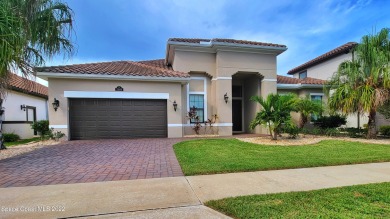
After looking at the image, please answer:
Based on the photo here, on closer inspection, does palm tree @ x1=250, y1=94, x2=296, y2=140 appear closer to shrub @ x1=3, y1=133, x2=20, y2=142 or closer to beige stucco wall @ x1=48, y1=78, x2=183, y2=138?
beige stucco wall @ x1=48, y1=78, x2=183, y2=138

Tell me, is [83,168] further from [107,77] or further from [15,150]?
[107,77]

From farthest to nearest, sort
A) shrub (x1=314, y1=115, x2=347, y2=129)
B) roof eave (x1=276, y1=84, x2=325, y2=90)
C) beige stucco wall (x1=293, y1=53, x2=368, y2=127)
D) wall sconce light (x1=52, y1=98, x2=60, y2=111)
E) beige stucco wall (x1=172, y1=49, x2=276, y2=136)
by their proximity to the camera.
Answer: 1. beige stucco wall (x1=293, y1=53, x2=368, y2=127)
2. roof eave (x1=276, y1=84, x2=325, y2=90)
3. shrub (x1=314, y1=115, x2=347, y2=129)
4. beige stucco wall (x1=172, y1=49, x2=276, y2=136)
5. wall sconce light (x1=52, y1=98, x2=60, y2=111)

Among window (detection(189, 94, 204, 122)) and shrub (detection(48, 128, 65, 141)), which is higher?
window (detection(189, 94, 204, 122))

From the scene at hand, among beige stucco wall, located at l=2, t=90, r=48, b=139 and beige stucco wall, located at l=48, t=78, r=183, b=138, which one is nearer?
beige stucco wall, located at l=48, t=78, r=183, b=138

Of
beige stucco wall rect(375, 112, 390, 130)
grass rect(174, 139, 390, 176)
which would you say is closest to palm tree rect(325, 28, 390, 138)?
grass rect(174, 139, 390, 176)

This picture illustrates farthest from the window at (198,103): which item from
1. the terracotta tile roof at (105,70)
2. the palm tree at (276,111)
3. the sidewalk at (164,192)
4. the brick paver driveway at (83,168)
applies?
the sidewalk at (164,192)

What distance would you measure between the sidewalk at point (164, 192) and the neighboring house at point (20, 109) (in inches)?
478

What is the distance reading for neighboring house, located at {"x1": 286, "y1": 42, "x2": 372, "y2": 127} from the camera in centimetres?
1681

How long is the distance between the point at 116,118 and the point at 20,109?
28.9 ft

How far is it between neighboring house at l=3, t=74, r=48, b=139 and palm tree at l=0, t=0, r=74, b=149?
5330mm

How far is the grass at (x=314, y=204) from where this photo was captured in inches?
121

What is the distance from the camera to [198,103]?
14.5m

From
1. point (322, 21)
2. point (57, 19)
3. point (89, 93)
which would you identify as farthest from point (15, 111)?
point (322, 21)

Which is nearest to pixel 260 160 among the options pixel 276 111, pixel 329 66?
pixel 276 111
